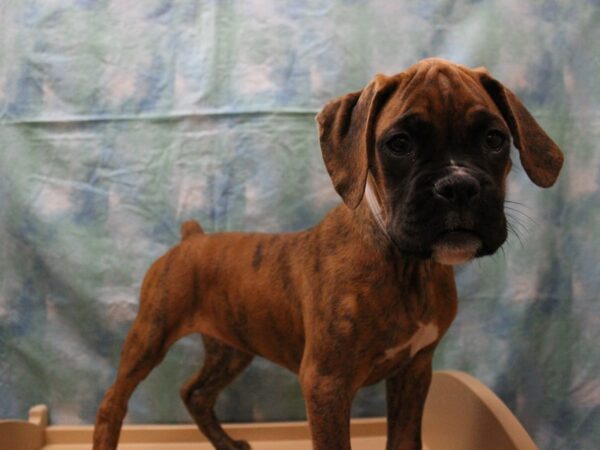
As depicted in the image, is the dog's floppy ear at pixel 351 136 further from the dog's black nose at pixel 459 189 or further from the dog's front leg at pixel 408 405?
the dog's front leg at pixel 408 405

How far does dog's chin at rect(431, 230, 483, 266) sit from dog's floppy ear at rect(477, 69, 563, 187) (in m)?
0.27

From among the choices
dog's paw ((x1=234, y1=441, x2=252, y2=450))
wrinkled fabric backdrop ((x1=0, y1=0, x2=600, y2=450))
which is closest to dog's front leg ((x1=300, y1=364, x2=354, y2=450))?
dog's paw ((x1=234, y1=441, x2=252, y2=450))

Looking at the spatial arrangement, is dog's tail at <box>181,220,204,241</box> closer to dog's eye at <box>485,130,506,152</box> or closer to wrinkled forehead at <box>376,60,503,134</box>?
wrinkled forehead at <box>376,60,503,134</box>

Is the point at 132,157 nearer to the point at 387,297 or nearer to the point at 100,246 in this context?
the point at 100,246

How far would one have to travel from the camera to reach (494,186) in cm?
138

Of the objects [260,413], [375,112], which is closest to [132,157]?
[260,413]

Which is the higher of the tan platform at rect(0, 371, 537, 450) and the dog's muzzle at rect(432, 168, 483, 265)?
the dog's muzzle at rect(432, 168, 483, 265)

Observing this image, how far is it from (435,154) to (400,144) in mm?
75

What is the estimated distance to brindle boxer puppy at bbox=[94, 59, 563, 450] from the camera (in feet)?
4.54

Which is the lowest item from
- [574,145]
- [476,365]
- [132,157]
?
[476,365]

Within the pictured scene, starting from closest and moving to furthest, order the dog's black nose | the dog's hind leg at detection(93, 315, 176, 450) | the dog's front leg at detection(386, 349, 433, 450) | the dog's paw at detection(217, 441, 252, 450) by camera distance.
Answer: the dog's black nose → the dog's front leg at detection(386, 349, 433, 450) → the dog's hind leg at detection(93, 315, 176, 450) → the dog's paw at detection(217, 441, 252, 450)

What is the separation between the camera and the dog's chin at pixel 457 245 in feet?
4.45

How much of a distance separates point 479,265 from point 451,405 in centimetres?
49

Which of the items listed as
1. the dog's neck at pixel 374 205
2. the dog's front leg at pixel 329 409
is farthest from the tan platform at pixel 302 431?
the dog's neck at pixel 374 205
